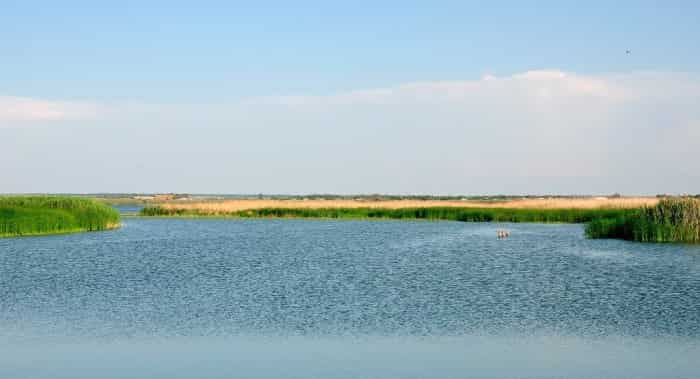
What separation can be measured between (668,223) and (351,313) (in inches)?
1070

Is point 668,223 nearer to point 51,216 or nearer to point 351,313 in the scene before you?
point 351,313

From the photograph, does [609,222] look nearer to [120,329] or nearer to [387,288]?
[387,288]

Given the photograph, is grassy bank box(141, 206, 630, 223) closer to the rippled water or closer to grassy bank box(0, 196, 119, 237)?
grassy bank box(0, 196, 119, 237)

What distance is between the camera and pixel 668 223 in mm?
40531

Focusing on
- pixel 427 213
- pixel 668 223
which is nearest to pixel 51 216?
pixel 427 213

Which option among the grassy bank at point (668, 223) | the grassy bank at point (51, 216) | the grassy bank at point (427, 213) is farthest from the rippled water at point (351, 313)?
the grassy bank at point (427, 213)

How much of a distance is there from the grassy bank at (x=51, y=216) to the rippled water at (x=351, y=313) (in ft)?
37.4

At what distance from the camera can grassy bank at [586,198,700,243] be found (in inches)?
1566

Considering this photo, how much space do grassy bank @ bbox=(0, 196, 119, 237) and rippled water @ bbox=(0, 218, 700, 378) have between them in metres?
11.4

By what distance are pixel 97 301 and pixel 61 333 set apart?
16.2ft

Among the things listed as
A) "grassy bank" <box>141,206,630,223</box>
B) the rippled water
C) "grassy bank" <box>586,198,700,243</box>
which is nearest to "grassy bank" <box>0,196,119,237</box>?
the rippled water

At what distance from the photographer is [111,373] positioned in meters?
13.2

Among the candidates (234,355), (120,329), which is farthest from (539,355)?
(120,329)

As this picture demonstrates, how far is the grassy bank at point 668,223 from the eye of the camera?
39.8 m
